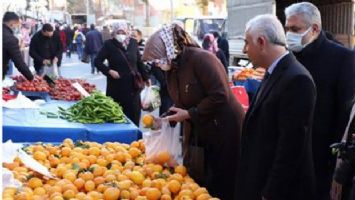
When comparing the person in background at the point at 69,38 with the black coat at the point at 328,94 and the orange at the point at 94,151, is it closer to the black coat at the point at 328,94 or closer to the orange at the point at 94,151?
the orange at the point at 94,151

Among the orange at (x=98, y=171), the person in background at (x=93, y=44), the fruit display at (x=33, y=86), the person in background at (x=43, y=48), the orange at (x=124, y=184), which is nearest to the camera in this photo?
the orange at (x=124, y=184)

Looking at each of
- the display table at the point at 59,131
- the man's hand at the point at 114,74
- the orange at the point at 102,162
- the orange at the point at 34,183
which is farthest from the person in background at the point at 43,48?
the orange at the point at 34,183

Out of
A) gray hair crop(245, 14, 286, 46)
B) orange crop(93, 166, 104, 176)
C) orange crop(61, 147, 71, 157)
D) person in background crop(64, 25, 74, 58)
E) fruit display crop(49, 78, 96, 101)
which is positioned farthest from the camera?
person in background crop(64, 25, 74, 58)

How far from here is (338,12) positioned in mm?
11383

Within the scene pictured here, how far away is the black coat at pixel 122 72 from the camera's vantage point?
646 centimetres

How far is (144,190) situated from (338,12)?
944cm

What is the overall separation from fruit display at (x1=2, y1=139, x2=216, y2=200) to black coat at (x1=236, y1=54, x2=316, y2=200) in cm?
42

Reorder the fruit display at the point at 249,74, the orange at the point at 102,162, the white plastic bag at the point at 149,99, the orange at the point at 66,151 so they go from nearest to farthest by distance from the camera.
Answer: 1. the orange at the point at 102,162
2. the orange at the point at 66,151
3. the white plastic bag at the point at 149,99
4. the fruit display at the point at 249,74

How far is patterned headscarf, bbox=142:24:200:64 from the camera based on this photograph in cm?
344

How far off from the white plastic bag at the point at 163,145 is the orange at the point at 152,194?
522mm

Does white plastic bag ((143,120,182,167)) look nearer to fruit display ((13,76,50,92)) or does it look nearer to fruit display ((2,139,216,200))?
fruit display ((2,139,216,200))

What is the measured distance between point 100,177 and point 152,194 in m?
0.44

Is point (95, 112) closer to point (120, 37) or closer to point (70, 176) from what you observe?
point (120, 37)

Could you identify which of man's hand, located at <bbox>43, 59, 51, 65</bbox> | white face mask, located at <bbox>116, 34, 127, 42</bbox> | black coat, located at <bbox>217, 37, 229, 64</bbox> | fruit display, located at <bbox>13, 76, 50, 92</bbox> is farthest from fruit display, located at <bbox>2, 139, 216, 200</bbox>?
black coat, located at <bbox>217, 37, 229, 64</bbox>
